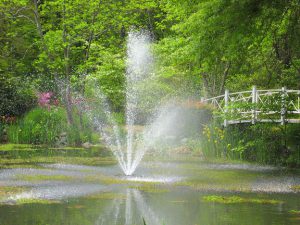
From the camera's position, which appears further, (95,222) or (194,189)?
(194,189)

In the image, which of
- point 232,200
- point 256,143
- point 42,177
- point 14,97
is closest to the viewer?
point 232,200

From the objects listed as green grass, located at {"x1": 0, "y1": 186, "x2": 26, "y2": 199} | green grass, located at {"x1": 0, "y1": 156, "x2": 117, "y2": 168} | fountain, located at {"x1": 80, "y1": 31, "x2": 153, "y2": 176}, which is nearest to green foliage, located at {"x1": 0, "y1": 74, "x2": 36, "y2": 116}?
fountain, located at {"x1": 80, "y1": 31, "x2": 153, "y2": 176}

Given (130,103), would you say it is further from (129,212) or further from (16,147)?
(129,212)

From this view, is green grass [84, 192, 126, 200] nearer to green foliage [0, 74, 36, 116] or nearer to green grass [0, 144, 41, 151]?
green grass [0, 144, 41, 151]

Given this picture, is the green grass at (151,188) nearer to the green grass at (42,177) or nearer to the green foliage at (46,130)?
the green grass at (42,177)

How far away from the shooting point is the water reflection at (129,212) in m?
9.07

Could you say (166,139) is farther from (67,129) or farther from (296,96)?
(296,96)

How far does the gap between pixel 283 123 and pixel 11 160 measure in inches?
362

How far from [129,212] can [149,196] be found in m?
1.72

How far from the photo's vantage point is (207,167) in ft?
57.4

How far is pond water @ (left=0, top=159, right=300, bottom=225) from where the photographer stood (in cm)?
930

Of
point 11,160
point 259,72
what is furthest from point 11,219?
point 259,72

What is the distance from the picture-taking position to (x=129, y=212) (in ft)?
32.4

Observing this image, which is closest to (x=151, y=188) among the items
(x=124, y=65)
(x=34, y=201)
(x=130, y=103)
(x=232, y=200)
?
(x=232, y=200)
